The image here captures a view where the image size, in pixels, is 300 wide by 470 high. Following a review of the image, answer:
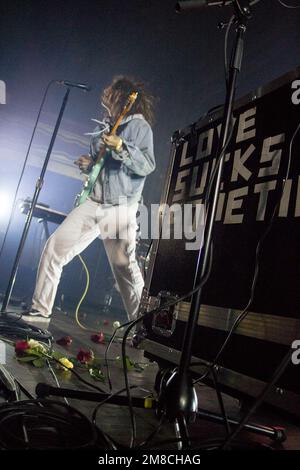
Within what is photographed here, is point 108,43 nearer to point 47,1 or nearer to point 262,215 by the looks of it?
point 47,1

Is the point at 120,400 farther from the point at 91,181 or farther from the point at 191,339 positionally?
the point at 91,181

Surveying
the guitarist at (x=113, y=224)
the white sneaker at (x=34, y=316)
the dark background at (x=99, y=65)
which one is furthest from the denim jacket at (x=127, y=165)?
the dark background at (x=99, y=65)

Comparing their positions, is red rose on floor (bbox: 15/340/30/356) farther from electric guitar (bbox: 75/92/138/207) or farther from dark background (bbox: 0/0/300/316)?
dark background (bbox: 0/0/300/316)

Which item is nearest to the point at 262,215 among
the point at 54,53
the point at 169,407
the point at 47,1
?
the point at 169,407

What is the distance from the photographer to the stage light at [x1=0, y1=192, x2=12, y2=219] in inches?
271

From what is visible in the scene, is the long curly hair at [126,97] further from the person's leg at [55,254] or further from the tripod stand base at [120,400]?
the tripod stand base at [120,400]

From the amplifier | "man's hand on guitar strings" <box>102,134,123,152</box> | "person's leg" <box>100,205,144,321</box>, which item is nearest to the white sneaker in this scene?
"person's leg" <box>100,205,144,321</box>

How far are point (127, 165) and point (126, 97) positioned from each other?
0.94 metres

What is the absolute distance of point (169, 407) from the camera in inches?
39.8

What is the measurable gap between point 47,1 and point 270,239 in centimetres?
559

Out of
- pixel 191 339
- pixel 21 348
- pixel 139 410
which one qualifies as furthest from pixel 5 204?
pixel 191 339

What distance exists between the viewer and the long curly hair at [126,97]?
3.58 metres

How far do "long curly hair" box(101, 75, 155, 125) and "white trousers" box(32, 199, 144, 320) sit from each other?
1162mm

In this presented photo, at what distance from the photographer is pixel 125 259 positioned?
9.91 ft
